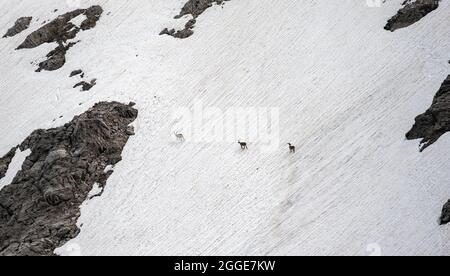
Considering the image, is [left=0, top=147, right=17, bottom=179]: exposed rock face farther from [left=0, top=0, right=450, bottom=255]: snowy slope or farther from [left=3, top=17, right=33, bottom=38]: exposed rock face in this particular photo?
[left=3, top=17, right=33, bottom=38]: exposed rock face

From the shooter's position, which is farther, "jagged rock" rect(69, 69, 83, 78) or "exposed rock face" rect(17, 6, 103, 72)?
"exposed rock face" rect(17, 6, 103, 72)

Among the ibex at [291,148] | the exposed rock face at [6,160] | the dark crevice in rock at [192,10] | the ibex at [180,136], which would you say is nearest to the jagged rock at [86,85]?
the exposed rock face at [6,160]

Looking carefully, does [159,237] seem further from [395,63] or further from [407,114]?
[395,63]

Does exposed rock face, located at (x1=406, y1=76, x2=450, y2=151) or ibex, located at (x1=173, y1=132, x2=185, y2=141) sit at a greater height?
exposed rock face, located at (x1=406, y1=76, x2=450, y2=151)

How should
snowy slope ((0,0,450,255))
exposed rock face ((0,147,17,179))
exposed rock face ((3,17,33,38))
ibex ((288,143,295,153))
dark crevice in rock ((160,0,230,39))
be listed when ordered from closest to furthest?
snowy slope ((0,0,450,255)) → ibex ((288,143,295,153)) → exposed rock face ((0,147,17,179)) → dark crevice in rock ((160,0,230,39)) → exposed rock face ((3,17,33,38))

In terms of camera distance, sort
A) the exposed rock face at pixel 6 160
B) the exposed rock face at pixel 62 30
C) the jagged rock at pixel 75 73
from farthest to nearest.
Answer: the exposed rock face at pixel 62 30 < the jagged rock at pixel 75 73 < the exposed rock face at pixel 6 160

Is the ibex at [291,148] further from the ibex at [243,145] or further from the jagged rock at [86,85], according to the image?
the jagged rock at [86,85]

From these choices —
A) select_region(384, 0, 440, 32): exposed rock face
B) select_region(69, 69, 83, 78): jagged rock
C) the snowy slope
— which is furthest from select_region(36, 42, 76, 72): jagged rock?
select_region(384, 0, 440, 32): exposed rock face
